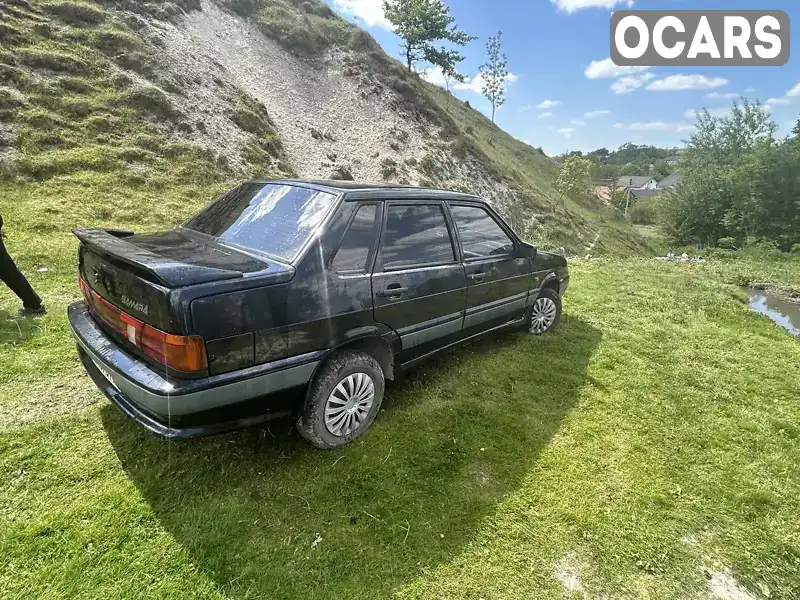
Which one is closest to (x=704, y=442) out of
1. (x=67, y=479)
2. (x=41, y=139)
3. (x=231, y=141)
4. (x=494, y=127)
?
(x=67, y=479)

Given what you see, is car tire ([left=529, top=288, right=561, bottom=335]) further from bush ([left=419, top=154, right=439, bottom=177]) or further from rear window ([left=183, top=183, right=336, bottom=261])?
bush ([left=419, top=154, right=439, bottom=177])

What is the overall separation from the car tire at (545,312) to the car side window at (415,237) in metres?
1.79

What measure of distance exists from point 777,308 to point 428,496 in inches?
349

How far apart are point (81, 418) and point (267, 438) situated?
53.7 inches

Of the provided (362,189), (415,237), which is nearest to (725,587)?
(415,237)

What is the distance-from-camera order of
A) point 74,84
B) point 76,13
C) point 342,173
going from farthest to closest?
point 342,173
point 76,13
point 74,84

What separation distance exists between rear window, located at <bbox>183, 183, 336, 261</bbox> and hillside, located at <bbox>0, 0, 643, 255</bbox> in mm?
4749

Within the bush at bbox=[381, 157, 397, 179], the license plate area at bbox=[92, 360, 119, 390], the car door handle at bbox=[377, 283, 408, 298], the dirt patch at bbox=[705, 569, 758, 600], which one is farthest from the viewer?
the bush at bbox=[381, 157, 397, 179]

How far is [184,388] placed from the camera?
2062 millimetres

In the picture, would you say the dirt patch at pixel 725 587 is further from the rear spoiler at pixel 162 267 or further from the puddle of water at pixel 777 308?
the puddle of water at pixel 777 308

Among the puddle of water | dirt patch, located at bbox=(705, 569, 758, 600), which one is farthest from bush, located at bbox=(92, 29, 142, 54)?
the puddle of water

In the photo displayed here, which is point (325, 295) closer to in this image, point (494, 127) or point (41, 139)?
point (41, 139)

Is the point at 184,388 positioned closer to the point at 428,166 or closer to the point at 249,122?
the point at 249,122

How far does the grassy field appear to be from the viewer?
2062 millimetres
